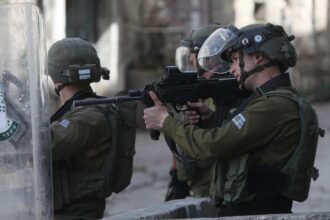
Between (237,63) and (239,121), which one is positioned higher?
(237,63)

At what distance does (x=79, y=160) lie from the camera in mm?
4156

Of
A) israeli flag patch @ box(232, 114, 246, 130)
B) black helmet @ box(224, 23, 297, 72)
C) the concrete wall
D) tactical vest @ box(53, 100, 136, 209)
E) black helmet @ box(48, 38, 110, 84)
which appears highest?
black helmet @ box(224, 23, 297, 72)

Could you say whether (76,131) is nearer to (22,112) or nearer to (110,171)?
(110,171)

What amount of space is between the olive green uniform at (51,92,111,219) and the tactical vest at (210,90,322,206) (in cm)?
69

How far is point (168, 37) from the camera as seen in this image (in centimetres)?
1619

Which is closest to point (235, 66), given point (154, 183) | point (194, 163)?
Answer: point (194, 163)

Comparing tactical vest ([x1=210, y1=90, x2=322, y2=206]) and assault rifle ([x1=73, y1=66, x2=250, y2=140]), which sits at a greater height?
assault rifle ([x1=73, y1=66, x2=250, y2=140])

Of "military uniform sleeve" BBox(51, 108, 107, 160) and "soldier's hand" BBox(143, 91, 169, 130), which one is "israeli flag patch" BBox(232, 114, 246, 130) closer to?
"soldier's hand" BBox(143, 91, 169, 130)

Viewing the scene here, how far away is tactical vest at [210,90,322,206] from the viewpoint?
145 inches

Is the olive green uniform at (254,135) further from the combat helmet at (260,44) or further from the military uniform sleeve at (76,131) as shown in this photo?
the military uniform sleeve at (76,131)

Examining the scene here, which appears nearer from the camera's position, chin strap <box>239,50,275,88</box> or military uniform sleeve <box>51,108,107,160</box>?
chin strap <box>239,50,275,88</box>

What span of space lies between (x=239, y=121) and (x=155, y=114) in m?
0.42

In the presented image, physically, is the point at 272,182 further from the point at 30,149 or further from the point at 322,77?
the point at 322,77

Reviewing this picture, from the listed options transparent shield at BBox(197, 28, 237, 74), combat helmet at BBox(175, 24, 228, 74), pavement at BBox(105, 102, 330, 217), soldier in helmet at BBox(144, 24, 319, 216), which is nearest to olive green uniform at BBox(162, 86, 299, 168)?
soldier in helmet at BBox(144, 24, 319, 216)
